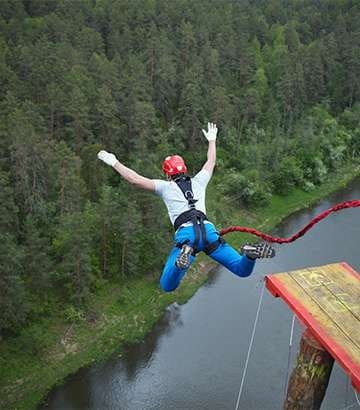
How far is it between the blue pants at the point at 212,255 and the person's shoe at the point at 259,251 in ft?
0.57

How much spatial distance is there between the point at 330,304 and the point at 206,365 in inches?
699

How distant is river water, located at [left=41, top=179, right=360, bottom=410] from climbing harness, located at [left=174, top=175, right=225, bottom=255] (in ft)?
44.3

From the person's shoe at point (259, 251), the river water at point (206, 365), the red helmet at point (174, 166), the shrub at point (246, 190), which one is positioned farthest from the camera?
the shrub at point (246, 190)

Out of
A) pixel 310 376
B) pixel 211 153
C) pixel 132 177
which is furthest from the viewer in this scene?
pixel 211 153

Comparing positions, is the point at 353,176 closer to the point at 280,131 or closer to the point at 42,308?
the point at 280,131

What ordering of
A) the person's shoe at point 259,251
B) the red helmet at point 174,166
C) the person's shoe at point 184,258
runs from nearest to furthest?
1. the person's shoe at point 259,251
2. the person's shoe at point 184,258
3. the red helmet at point 174,166

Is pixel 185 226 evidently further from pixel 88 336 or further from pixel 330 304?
pixel 88 336

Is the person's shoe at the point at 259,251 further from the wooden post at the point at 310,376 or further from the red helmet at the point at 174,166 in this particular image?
the red helmet at the point at 174,166

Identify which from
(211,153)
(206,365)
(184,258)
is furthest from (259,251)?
(206,365)

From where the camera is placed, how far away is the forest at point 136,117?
24.2 m

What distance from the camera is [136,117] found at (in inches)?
1387

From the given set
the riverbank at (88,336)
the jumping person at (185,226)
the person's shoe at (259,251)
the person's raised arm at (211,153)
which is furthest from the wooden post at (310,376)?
the riverbank at (88,336)

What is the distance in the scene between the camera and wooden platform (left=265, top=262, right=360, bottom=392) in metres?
4.36

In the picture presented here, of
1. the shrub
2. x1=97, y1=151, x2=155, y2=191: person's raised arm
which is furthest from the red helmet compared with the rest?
the shrub
